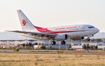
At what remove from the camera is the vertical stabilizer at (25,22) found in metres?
62.8

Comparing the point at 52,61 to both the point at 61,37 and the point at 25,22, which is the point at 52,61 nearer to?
the point at 61,37

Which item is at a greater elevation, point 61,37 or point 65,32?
point 65,32

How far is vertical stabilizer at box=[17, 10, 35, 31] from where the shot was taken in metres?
62.8

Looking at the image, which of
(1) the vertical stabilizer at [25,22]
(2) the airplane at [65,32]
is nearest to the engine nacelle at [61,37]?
(2) the airplane at [65,32]

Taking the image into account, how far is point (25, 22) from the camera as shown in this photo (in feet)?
209

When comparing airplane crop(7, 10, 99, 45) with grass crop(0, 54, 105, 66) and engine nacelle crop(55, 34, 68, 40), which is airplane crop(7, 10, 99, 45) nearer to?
engine nacelle crop(55, 34, 68, 40)

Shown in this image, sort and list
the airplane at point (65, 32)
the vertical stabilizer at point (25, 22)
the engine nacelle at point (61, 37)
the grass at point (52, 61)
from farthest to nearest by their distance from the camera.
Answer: the vertical stabilizer at point (25, 22)
the engine nacelle at point (61, 37)
the airplane at point (65, 32)
the grass at point (52, 61)

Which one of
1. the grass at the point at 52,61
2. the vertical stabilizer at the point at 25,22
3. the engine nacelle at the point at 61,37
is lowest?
the grass at the point at 52,61

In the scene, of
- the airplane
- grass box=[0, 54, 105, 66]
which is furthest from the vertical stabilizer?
grass box=[0, 54, 105, 66]

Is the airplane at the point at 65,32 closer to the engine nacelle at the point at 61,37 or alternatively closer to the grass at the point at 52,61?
the engine nacelle at the point at 61,37

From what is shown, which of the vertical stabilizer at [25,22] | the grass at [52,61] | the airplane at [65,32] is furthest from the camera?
the vertical stabilizer at [25,22]

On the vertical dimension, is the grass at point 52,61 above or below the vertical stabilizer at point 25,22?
below

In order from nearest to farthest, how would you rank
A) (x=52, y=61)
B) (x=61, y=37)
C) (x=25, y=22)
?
(x=52, y=61) → (x=61, y=37) → (x=25, y=22)

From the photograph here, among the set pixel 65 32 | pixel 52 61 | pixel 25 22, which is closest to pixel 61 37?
pixel 65 32
